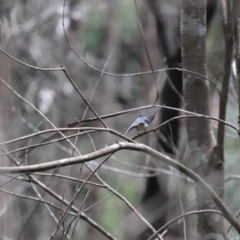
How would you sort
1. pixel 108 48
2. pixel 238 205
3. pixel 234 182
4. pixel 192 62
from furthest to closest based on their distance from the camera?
pixel 108 48 → pixel 234 182 → pixel 238 205 → pixel 192 62

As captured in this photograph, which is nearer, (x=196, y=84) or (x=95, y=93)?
(x=196, y=84)

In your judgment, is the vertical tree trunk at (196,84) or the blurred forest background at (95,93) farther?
the blurred forest background at (95,93)

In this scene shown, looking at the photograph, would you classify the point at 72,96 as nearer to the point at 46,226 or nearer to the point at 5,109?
the point at 46,226

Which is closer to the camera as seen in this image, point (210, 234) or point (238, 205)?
point (210, 234)

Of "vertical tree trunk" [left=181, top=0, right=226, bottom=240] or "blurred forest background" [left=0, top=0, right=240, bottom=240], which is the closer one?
"vertical tree trunk" [left=181, top=0, right=226, bottom=240]

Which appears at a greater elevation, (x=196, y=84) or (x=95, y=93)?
(x=196, y=84)

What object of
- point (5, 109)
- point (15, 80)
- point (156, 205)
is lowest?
point (156, 205)

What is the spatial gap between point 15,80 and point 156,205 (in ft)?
8.09

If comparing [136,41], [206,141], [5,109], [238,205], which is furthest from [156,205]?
[136,41]

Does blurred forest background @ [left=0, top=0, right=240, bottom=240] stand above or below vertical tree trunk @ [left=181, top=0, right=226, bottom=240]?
below

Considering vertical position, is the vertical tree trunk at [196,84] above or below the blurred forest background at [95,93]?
above

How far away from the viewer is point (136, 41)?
6590 millimetres

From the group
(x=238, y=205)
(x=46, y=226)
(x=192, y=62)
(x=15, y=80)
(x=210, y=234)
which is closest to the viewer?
(x=210, y=234)

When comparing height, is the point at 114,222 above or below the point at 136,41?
below
